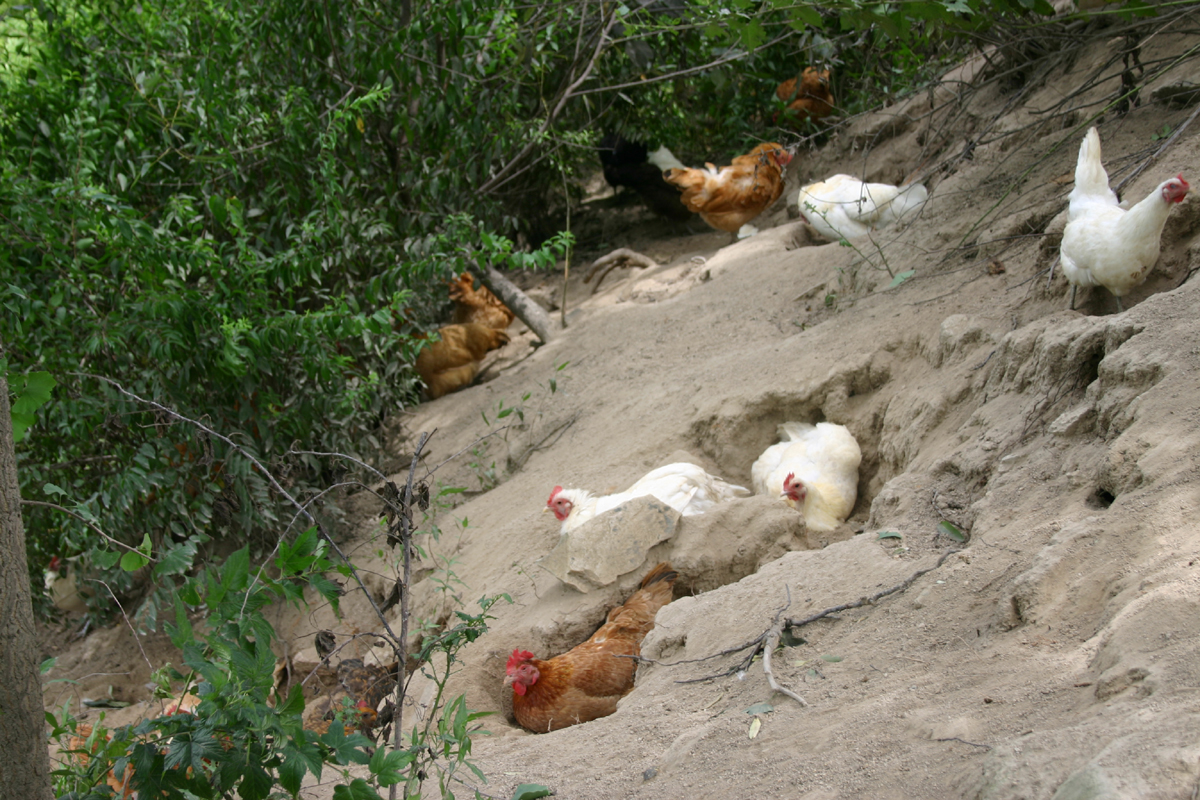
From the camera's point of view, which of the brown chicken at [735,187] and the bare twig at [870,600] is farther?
the brown chicken at [735,187]

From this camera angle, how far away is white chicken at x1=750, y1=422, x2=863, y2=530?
12.7ft

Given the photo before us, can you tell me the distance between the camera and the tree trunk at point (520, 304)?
7.11 meters

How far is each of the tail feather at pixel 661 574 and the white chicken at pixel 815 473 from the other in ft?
2.10

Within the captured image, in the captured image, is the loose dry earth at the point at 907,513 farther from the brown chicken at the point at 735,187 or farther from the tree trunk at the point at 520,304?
the brown chicken at the point at 735,187

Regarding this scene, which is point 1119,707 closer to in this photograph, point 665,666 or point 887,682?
point 887,682

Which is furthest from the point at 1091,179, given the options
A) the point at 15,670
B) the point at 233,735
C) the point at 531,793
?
the point at 15,670

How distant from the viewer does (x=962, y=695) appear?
1872 mm

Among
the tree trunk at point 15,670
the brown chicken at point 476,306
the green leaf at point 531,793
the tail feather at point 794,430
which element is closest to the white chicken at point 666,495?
the tail feather at point 794,430

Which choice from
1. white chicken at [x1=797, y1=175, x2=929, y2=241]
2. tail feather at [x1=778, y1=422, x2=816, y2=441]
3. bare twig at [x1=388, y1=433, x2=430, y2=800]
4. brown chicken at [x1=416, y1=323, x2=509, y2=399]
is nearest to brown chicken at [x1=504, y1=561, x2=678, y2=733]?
bare twig at [x1=388, y1=433, x2=430, y2=800]

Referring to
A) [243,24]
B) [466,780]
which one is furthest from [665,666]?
[243,24]

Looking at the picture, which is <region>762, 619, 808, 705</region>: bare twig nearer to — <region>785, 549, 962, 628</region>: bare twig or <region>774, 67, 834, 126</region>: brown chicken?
<region>785, 549, 962, 628</region>: bare twig

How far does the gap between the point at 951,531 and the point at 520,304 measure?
4.97 meters

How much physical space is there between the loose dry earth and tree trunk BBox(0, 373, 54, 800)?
33 centimetres

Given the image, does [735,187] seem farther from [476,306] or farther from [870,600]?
[870,600]
